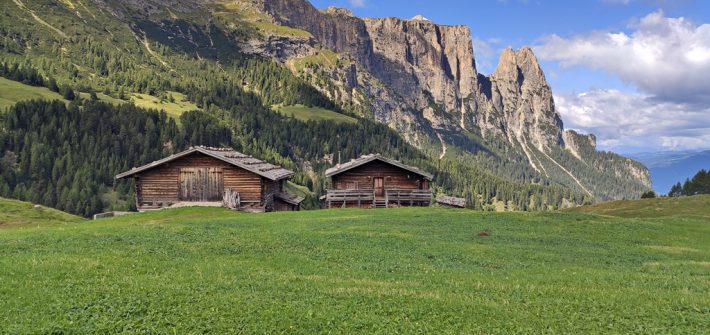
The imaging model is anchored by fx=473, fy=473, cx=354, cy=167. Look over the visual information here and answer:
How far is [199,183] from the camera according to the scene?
55.2 metres

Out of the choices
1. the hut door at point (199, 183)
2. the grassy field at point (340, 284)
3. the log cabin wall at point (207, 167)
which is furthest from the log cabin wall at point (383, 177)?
the grassy field at point (340, 284)

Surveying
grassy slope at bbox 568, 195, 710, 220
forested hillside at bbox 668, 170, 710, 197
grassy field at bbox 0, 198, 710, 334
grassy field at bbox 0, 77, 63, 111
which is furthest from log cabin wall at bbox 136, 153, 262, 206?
forested hillside at bbox 668, 170, 710, 197

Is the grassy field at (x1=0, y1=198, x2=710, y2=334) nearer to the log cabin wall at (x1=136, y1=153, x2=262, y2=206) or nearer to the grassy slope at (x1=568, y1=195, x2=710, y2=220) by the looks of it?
the log cabin wall at (x1=136, y1=153, x2=262, y2=206)

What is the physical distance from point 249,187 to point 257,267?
38436 mm

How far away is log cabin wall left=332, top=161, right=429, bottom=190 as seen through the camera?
210 feet

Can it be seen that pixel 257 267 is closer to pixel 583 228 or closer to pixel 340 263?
pixel 340 263

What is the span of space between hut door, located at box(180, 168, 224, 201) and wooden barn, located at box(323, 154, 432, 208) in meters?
14.4

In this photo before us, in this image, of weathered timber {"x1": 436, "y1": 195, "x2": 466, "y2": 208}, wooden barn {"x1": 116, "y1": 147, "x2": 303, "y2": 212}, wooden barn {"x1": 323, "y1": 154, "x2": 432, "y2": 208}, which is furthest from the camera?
weathered timber {"x1": 436, "y1": 195, "x2": 466, "y2": 208}

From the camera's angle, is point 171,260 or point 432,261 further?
point 432,261

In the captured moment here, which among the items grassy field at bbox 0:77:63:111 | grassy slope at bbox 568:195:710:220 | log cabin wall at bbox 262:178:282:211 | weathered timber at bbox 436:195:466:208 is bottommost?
grassy slope at bbox 568:195:710:220

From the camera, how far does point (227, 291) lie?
44.2 ft

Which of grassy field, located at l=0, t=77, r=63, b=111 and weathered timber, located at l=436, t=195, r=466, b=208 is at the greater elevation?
grassy field, located at l=0, t=77, r=63, b=111

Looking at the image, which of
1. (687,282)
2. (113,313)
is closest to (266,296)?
(113,313)

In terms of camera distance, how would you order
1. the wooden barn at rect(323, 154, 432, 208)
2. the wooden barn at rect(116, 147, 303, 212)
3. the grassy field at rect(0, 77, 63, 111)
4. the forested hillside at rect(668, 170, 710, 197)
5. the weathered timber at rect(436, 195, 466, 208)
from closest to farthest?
the wooden barn at rect(116, 147, 303, 212)
the wooden barn at rect(323, 154, 432, 208)
the weathered timber at rect(436, 195, 466, 208)
the forested hillside at rect(668, 170, 710, 197)
the grassy field at rect(0, 77, 63, 111)
